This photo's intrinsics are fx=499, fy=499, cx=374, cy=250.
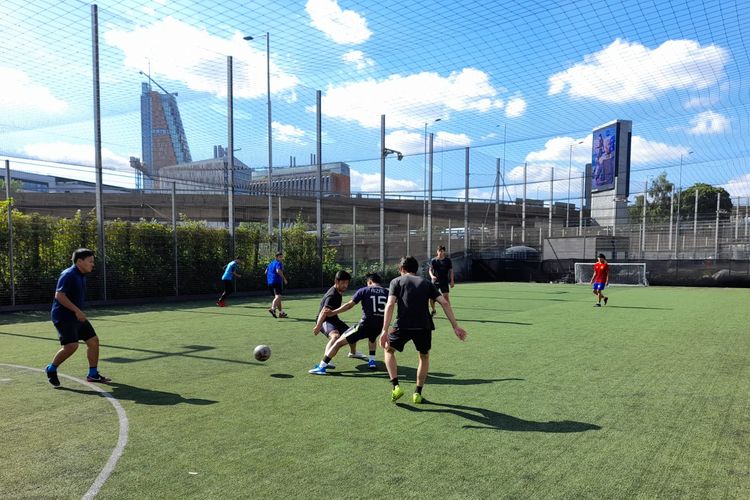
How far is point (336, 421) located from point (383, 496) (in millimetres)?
1569

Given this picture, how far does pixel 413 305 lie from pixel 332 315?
1997mm

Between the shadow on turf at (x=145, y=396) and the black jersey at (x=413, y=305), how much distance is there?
2.31 metres

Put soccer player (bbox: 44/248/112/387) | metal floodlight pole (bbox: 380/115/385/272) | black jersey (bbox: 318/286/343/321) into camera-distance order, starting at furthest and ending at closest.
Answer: metal floodlight pole (bbox: 380/115/385/272) < black jersey (bbox: 318/286/343/321) < soccer player (bbox: 44/248/112/387)

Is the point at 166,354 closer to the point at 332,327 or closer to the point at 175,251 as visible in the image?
the point at 332,327

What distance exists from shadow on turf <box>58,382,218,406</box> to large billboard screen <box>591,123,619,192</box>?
159 feet

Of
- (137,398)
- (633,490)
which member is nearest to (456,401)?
(633,490)

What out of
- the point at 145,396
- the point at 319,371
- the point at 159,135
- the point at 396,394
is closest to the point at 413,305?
the point at 396,394

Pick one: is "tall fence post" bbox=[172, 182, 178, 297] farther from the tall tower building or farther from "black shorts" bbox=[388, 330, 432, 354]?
"black shorts" bbox=[388, 330, 432, 354]

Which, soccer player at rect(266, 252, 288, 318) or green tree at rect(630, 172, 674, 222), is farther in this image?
green tree at rect(630, 172, 674, 222)

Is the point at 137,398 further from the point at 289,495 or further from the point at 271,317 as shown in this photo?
the point at 271,317

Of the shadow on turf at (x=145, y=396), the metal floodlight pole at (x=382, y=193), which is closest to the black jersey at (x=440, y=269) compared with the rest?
the shadow on turf at (x=145, y=396)

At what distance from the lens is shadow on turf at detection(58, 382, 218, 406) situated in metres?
5.52

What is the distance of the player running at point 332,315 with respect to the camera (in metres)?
7.09

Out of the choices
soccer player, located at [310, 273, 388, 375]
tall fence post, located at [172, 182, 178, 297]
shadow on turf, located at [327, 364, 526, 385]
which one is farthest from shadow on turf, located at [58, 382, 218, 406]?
tall fence post, located at [172, 182, 178, 297]
